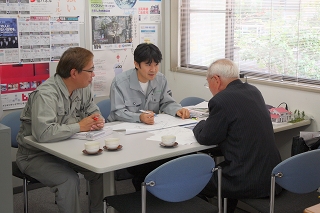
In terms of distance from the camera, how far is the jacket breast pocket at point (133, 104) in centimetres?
344

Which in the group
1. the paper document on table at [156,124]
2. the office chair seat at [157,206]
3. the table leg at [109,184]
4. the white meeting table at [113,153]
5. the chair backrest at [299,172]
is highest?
the paper document on table at [156,124]

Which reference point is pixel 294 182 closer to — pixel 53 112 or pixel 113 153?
pixel 113 153

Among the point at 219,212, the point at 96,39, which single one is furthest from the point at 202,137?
the point at 96,39

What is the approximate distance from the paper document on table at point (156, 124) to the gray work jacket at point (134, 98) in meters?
0.09

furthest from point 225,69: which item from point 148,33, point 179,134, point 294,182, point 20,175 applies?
point 148,33

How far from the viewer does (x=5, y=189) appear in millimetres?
2500

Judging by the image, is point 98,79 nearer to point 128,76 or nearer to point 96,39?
point 96,39

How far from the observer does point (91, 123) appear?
116 inches

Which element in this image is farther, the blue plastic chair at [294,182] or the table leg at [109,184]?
the table leg at [109,184]

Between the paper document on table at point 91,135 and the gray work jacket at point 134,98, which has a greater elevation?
the gray work jacket at point 134,98

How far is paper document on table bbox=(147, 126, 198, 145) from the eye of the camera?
9.20 ft

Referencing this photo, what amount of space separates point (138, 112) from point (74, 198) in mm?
926

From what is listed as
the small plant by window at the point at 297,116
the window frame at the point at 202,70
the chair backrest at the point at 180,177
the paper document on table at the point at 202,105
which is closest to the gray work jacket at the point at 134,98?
the paper document on table at the point at 202,105

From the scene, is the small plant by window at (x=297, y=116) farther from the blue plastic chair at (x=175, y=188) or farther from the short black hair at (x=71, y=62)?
the short black hair at (x=71, y=62)
